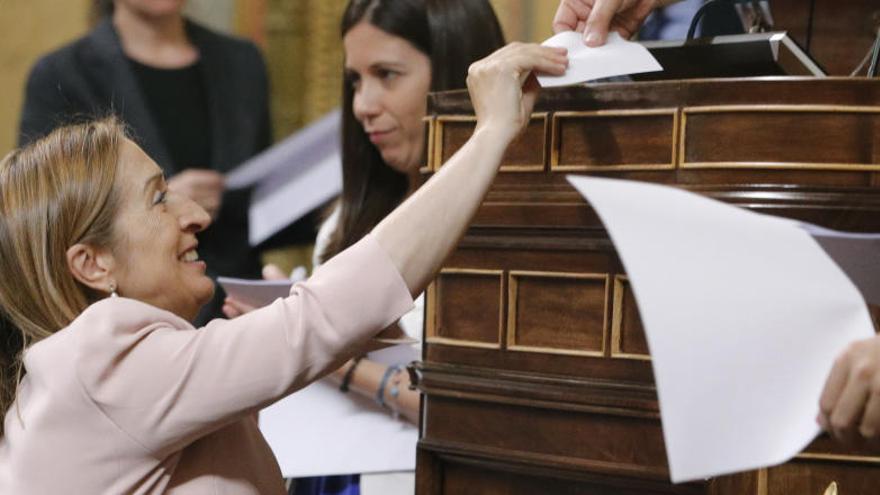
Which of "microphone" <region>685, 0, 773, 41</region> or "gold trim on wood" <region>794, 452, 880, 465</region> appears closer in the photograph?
"gold trim on wood" <region>794, 452, 880, 465</region>

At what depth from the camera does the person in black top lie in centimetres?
365

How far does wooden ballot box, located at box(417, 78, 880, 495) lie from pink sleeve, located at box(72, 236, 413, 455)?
0.26 metres

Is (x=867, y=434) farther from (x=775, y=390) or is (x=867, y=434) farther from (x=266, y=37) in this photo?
(x=266, y=37)

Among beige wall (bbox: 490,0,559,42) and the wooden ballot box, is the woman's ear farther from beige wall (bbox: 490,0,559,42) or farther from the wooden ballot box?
beige wall (bbox: 490,0,559,42)

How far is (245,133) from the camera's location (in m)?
4.01

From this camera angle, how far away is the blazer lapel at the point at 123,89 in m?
3.65

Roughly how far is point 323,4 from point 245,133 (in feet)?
2.13

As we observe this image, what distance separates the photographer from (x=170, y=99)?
3.76 m

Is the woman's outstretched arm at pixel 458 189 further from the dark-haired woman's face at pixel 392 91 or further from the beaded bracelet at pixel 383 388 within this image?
the dark-haired woman's face at pixel 392 91

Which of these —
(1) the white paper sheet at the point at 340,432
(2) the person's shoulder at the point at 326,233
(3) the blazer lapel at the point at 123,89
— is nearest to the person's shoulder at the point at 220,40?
(3) the blazer lapel at the point at 123,89

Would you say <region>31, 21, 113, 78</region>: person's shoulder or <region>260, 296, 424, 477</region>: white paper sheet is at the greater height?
<region>31, 21, 113, 78</region>: person's shoulder

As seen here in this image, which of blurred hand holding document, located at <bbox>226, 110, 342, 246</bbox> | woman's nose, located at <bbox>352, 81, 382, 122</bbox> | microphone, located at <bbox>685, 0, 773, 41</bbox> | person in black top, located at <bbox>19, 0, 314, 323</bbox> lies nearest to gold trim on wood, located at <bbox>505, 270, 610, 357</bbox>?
microphone, located at <bbox>685, 0, 773, 41</bbox>

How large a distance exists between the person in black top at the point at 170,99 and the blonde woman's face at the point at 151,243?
180 cm

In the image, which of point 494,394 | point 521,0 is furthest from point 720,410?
point 521,0
